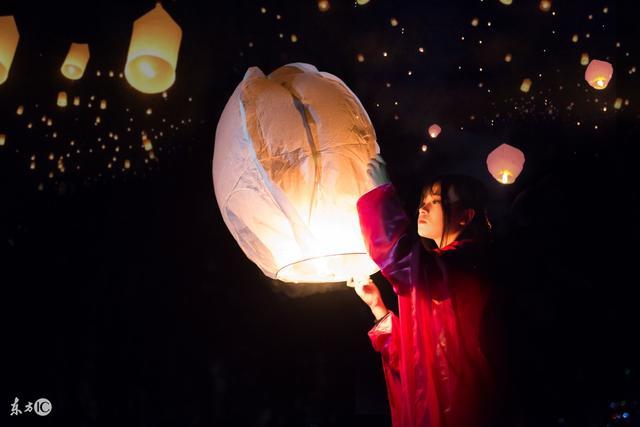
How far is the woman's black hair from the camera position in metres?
2.09

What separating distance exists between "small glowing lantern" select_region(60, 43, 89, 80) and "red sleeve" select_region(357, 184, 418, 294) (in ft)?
11.0

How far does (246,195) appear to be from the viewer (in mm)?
1788

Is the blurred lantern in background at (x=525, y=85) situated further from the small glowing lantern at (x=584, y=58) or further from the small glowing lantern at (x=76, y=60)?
the small glowing lantern at (x=76, y=60)

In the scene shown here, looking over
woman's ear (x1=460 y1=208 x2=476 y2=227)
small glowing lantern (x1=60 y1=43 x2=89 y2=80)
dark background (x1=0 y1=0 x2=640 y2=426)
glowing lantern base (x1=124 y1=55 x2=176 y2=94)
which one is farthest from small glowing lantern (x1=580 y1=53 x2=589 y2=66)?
small glowing lantern (x1=60 y1=43 x2=89 y2=80)

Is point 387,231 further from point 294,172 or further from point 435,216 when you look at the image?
point 435,216

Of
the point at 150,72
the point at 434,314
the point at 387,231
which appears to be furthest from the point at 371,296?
the point at 150,72

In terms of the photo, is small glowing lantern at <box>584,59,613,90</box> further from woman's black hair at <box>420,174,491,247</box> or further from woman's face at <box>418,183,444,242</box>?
woman's face at <box>418,183,444,242</box>

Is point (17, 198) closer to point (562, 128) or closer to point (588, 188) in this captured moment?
point (562, 128)

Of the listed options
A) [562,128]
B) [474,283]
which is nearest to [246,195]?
[474,283]

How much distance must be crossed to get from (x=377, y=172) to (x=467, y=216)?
1.92 feet

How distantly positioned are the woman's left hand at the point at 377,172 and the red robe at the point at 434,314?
0.04m

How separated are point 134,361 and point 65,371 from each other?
0.63m

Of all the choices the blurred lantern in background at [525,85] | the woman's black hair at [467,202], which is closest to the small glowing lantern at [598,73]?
the blurred lantern in background at [525,85]

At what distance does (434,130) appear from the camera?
4.56 meters
